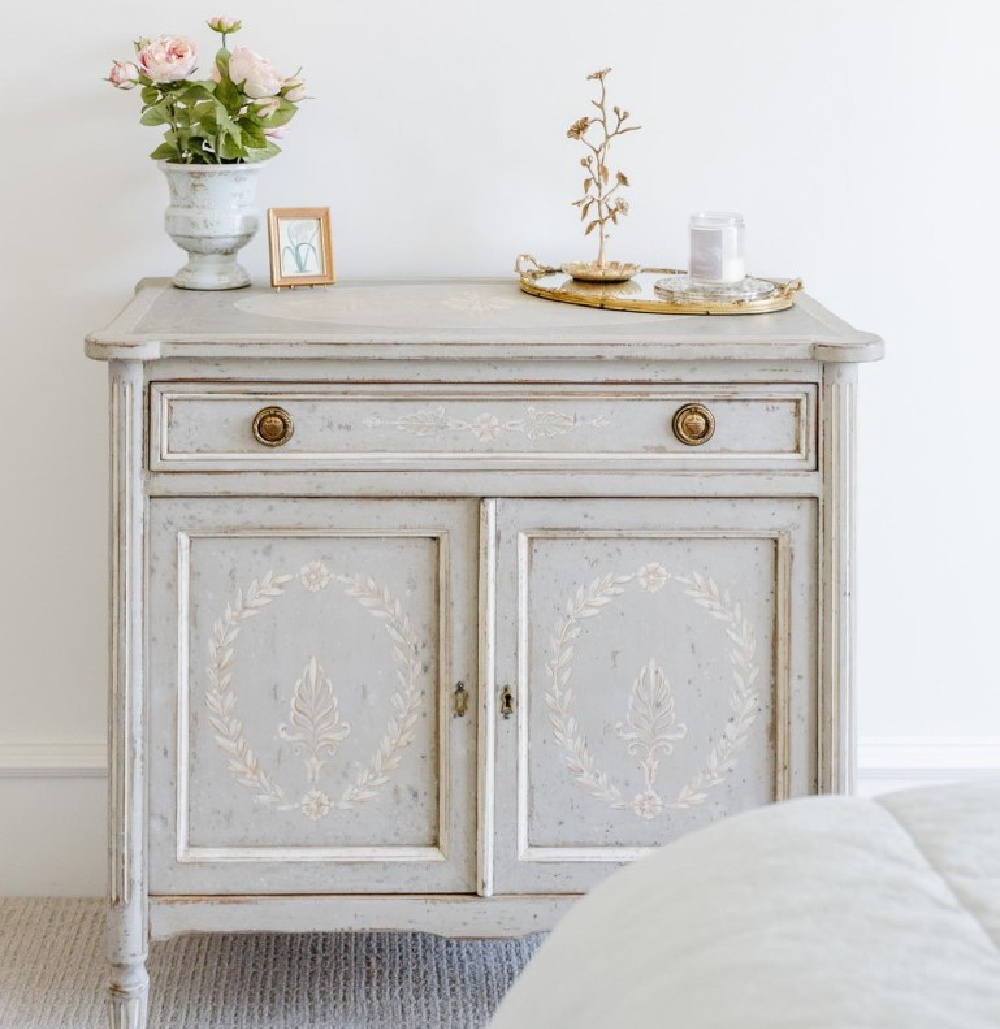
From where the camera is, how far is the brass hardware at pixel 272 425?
1.90 meters

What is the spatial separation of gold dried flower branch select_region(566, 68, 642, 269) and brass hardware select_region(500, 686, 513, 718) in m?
0.69

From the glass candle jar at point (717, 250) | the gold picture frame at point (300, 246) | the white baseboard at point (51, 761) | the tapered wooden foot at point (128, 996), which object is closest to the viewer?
the tapered wooden foot at point (128, 996)

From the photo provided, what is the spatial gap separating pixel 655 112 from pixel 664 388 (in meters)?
0.72

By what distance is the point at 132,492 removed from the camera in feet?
6.22

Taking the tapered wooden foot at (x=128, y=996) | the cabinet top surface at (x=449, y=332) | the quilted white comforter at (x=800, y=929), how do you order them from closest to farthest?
the quilted white comforter at (x=800, y=929), the cabinet top surface at (x=449, y=332), the tapered wooden foot at (x=128, y=996)

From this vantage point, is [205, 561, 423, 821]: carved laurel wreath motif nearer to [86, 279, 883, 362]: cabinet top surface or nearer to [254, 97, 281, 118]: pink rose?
[86, 279, 883, 362]: cabinet top surface

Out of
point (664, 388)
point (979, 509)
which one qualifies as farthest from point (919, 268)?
point (664, 388)

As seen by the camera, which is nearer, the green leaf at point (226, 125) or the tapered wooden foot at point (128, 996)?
the tapered wooden foot at point (128, 996)

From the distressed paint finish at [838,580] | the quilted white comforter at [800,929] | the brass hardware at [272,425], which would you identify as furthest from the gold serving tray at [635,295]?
the quilted white comforter at [800,929]

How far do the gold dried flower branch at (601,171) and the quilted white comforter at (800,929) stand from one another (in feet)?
4.65

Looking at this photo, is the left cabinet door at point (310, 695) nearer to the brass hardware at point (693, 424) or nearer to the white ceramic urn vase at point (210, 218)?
the brass hardware at point (693, 424)

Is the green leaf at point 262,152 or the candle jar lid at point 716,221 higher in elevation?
the green leaf at point 262,152

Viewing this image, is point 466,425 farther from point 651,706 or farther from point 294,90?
point 294,90

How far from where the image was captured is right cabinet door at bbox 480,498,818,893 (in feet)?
6.36
